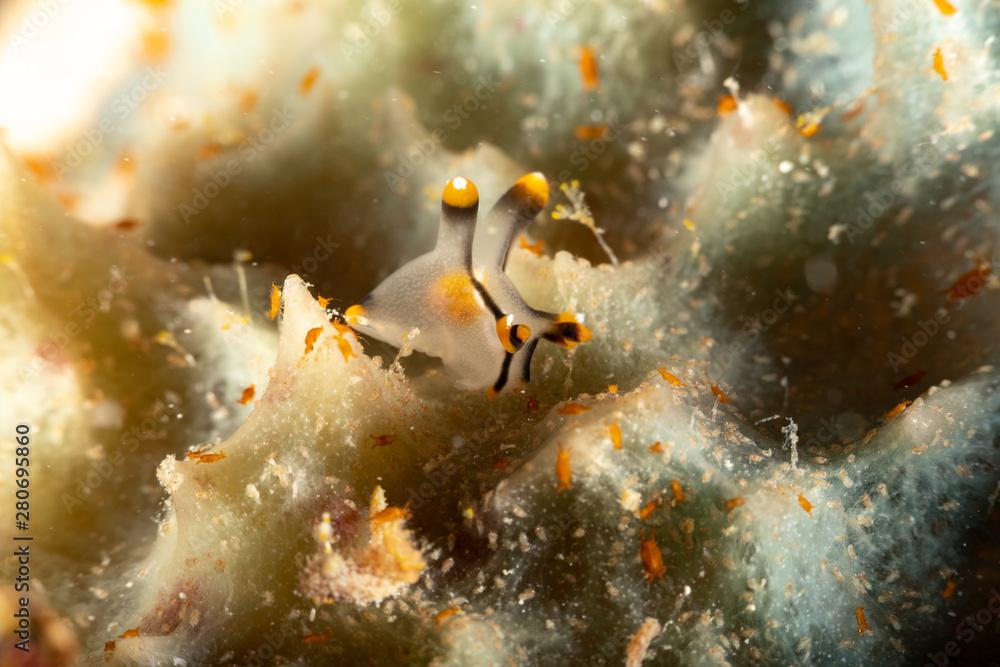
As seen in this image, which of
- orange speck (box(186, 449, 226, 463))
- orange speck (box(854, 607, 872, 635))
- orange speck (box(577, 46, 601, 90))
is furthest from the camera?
orange speck (box(577, 46, 601, 90))

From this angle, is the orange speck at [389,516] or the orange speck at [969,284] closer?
the orange speck at [389,516]

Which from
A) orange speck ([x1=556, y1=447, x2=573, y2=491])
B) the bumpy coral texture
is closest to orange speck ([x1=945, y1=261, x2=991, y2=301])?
the bumpy coral texture

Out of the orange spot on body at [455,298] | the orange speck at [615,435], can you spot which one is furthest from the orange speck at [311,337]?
the orange speck at [615,435]

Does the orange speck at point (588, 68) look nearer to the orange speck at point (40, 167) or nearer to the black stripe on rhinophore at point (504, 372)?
the black stripe on rhinophore at point (504, 372)

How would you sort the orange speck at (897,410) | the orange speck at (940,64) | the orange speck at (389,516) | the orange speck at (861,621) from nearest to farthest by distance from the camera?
the orange speck at (389,516), the orange speck at (861,621), the orange speck at (897,410), the orange speck at (940,64)

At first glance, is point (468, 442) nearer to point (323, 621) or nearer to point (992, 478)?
point (323, 621)

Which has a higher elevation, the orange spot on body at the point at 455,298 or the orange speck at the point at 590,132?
the orange speck at the point at 590,132

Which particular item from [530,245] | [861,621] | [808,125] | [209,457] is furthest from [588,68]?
[861,621]

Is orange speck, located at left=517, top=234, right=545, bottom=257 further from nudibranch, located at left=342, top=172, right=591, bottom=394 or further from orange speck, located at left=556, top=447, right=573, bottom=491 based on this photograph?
orange speck, located at left=556, top=447, right=573, bottom=491
